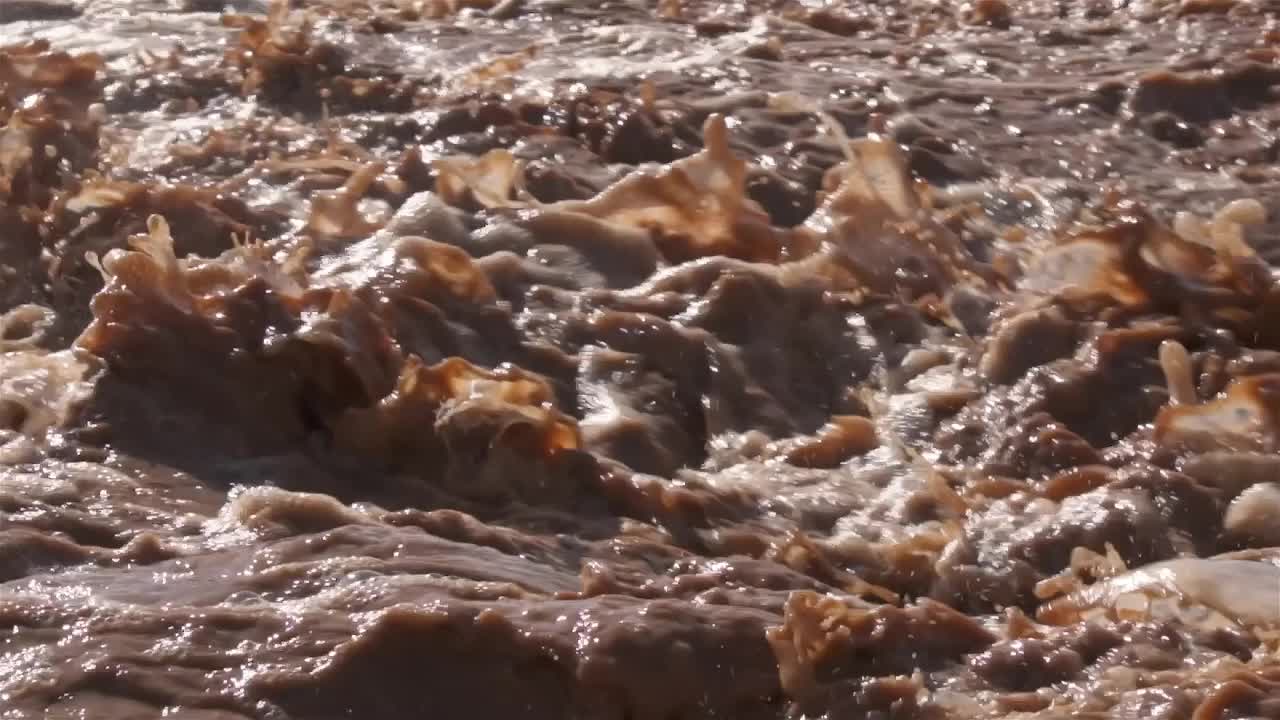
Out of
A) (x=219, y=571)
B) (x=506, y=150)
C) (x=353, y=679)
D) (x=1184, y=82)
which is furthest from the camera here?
(x=1184, y=82)

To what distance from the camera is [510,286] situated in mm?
3592

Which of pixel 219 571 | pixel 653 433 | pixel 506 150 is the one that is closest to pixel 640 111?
pixel 506 150

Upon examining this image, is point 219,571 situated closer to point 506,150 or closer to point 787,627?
point 787,627

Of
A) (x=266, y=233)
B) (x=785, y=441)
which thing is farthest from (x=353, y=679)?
(x=266, y=233)

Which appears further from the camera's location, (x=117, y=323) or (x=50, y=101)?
(x=50, y=101)

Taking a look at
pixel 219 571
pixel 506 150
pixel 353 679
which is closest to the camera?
pixel 353 679

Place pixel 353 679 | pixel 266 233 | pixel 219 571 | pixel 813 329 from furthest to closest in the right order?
pixel 266 233 < pixel 813 329 < pixel 219 571 < pixel 353 679

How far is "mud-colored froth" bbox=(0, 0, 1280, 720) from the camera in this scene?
7.40ft

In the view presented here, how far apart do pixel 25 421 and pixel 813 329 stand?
160cm

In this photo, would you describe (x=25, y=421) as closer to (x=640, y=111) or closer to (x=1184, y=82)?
(x=640, y=111)

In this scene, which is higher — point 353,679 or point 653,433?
point 353,679

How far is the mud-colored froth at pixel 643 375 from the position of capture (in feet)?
7.40

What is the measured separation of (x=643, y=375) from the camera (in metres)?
A: 3.35

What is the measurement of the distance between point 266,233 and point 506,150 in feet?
2.34
